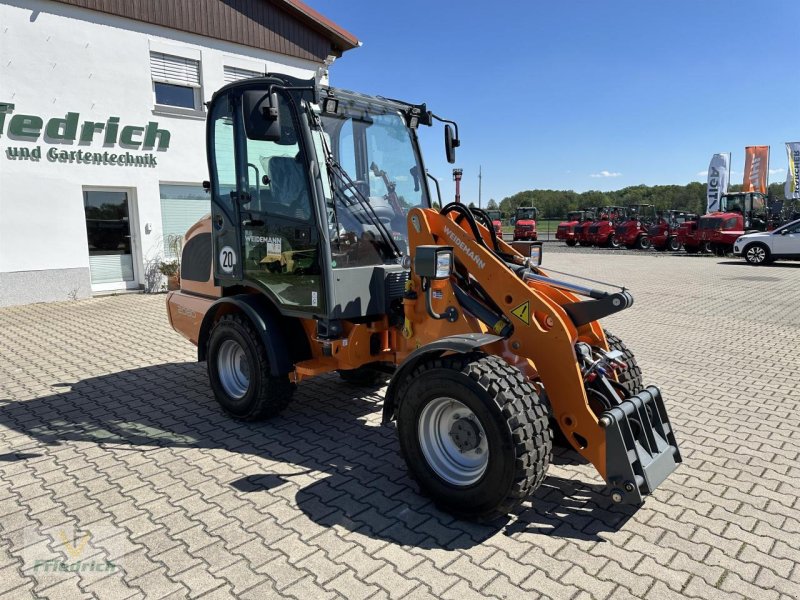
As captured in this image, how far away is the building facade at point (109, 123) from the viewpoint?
1022cm

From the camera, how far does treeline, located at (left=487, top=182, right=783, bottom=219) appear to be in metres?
67.8

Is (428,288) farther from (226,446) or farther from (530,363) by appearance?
(226,446)

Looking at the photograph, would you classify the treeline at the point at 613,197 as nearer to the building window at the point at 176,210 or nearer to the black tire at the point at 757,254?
the black tire at the point at 757,254

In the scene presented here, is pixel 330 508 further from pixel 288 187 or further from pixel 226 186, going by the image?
pixel 226 186

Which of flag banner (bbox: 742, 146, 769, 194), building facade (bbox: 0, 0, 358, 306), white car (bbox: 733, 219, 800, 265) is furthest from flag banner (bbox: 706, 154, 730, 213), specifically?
building facade (bbox: 0, 0, 358, 306)

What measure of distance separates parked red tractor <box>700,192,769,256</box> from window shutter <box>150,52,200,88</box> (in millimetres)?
20049

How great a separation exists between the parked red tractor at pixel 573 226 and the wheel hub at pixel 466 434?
31248 mm

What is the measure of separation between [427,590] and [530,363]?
146 centimetres

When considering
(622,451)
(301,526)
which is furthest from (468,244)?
(301,526)

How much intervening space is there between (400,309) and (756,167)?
1380 inches

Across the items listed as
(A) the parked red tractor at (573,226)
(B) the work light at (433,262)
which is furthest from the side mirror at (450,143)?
(A) the parked red tractor at (573,226)

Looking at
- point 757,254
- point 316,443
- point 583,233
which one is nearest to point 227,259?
point 316,443

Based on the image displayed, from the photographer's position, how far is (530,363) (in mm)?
3574

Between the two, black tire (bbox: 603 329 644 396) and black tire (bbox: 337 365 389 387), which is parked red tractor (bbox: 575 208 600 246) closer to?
black tire (bbox: 337 365 389 387)
